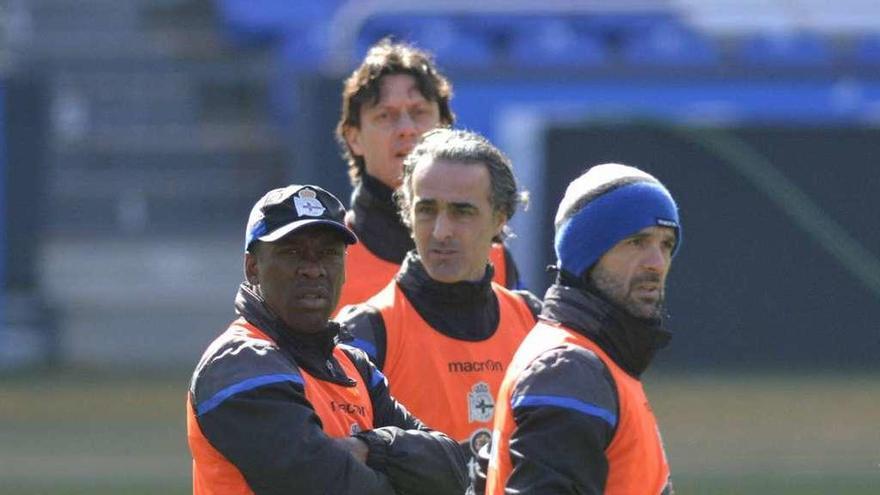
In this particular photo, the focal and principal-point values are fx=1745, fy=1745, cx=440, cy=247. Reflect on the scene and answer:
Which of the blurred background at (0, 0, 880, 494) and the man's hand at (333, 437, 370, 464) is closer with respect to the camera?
the man's hand at (333, 437, 370, 464)

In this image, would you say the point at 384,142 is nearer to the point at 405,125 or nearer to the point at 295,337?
the point at 405,125

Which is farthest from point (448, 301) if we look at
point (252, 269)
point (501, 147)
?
point (501, 147)

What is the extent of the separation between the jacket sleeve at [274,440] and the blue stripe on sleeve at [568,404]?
16.0 inches

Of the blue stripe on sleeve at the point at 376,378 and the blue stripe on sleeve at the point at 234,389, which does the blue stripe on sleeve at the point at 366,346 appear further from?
the blue stripe on sleeve at the point at 234,389

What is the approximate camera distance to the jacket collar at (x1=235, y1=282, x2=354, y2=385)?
3.39 m

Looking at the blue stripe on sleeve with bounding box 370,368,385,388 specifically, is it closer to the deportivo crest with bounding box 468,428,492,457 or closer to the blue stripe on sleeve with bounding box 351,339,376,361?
the blue stripe on sleeve with bounding box 351,339,376,361

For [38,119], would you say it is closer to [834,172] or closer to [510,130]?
[510,130]

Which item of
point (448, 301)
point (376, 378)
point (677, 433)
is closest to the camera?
point (376, 378)

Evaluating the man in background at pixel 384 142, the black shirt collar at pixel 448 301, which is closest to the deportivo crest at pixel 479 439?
the black shirt collar at pixel 448 301

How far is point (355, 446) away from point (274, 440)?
0.22 m

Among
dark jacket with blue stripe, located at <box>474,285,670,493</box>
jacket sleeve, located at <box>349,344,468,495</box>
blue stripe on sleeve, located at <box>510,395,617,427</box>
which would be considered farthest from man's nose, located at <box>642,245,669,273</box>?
jacket sleeve, located at <box>349,344,468,495</box>

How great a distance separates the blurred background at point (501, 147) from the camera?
43.6 ft

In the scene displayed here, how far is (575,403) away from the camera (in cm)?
305

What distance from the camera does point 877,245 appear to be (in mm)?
14898
